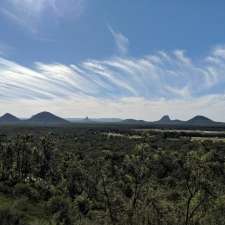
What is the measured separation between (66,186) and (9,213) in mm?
37478

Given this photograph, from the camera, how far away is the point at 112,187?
42969 millimetres

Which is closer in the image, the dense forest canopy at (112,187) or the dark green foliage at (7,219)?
the dense forest canopy at (112,187)

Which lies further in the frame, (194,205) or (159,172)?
(159,172)

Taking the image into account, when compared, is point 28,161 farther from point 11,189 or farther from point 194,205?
point 194,205

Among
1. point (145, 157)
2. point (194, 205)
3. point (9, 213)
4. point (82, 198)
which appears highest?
point (145, 157)

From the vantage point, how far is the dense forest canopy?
2275cm

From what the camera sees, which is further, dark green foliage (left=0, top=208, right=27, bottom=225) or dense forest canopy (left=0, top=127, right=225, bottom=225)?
dark green foliage (left=0, top=208, right=27, bottom=225)

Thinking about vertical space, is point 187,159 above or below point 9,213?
above

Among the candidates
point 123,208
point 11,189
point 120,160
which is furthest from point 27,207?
point 120,160

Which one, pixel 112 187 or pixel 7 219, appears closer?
pixel 7 219

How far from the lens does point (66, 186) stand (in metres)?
66.1

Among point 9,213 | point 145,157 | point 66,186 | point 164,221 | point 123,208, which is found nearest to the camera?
point 164,221

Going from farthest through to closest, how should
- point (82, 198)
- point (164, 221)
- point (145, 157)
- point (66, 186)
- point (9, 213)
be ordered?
point (66, 186) → point (82, 198) → point (145, 157) → point (9, 213) → point (164, 221)

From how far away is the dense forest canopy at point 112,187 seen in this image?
22750 millimetres
